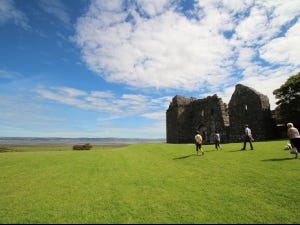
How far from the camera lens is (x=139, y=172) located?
1648 centimetres

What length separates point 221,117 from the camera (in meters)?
50.8

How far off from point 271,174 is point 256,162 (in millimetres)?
3546

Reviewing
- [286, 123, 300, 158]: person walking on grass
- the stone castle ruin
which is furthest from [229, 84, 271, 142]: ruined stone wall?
[286, 123, 300, 158]: person walking on grass

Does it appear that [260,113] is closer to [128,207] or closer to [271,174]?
[271,174]

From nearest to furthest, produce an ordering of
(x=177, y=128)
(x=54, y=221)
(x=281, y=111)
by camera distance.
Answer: (x=54, y=221) → (x=281, y=111) → (x=177, y=128)

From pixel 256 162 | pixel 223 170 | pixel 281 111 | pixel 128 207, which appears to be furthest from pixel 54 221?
pixel 281 111

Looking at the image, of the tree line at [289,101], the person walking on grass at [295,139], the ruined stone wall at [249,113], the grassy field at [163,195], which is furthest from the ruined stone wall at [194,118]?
the grassy field at [163,195]

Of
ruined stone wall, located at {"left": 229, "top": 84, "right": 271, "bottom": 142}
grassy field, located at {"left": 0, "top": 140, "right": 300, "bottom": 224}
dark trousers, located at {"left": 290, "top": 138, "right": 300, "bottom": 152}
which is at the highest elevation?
ruined stone wall, located at {"left": 229, "top": 84, "right": 271, "bottom": 142}

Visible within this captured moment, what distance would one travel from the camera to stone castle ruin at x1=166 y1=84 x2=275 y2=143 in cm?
4625

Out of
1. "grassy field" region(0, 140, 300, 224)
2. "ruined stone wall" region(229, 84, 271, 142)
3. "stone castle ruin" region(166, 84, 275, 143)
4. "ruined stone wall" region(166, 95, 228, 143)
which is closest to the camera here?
"grassy field" region(0, 140, 300, 224)

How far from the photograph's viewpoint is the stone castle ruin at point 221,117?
46.2 meters

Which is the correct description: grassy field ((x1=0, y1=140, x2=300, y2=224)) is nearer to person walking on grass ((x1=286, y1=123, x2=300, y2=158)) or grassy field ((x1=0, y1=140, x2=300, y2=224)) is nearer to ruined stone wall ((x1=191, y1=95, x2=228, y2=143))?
person walking on grass ((x1=286, y1=123, x2=300, y2=158))

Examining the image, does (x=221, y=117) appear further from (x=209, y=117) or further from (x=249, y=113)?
(x=249, y=113)

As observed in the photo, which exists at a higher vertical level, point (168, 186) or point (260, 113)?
point (260, 113)
